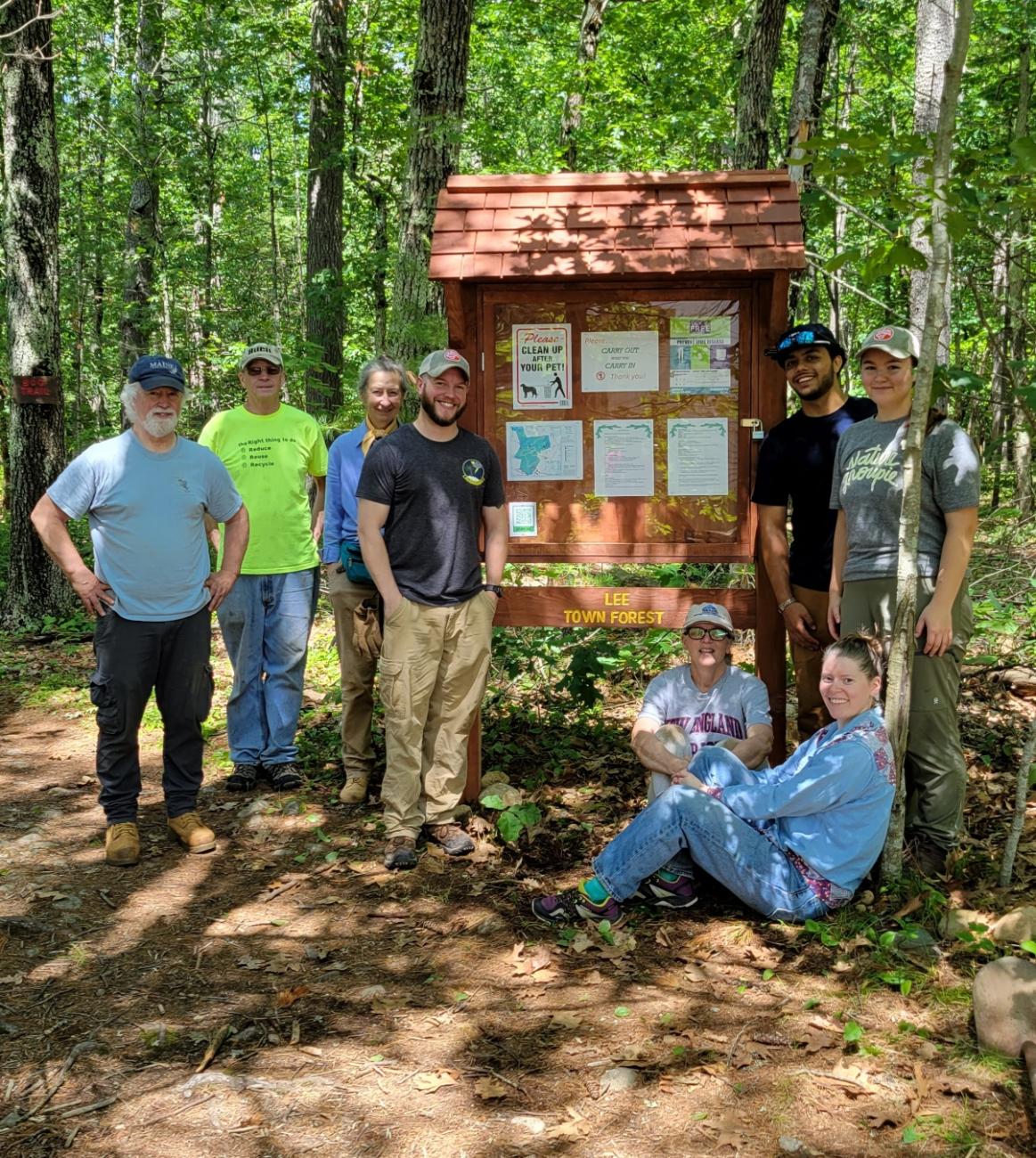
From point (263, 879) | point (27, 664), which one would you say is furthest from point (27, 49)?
point (263, 879)

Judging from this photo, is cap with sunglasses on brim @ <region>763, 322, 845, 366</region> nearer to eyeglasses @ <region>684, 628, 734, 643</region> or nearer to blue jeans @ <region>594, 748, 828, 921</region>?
eyeglasses @ <region>684, 628, 734, 643</region>

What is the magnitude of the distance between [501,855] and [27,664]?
540 cm

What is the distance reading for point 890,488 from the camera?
4.07 meters

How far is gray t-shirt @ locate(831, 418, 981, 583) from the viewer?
3926 millimetres

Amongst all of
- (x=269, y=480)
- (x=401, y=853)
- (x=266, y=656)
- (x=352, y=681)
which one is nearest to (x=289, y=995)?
(x=401, y=853)

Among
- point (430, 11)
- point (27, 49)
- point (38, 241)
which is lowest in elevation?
point (38, 241)

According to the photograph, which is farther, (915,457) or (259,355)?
(259,355)

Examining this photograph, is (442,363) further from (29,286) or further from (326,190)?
(326,190)

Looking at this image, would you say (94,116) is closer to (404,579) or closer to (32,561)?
(32,561)

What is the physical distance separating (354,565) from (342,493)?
39cm

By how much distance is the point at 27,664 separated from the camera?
27.8 feet

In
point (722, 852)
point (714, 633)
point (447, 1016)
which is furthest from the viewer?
point (714, 633)

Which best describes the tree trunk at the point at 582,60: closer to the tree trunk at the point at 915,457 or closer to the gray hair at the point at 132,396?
the gray hair at the point at 132,396

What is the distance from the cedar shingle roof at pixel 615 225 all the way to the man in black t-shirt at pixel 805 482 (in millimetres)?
443
